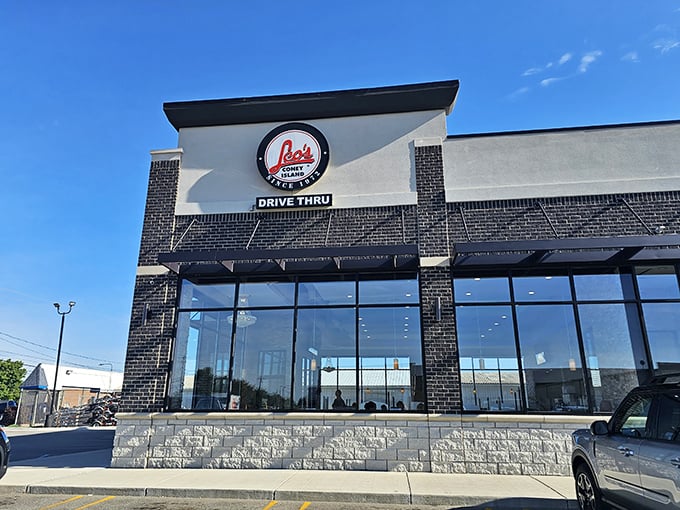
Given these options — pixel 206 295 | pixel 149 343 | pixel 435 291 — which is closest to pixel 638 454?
pixel 435 291

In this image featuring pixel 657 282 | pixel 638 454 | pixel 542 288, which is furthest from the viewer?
pixel 542 288

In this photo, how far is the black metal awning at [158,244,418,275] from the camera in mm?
10570

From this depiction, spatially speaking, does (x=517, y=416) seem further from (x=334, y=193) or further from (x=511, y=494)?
(x=334, y=193)

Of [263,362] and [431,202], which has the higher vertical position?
[431,202]

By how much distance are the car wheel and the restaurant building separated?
123 inches

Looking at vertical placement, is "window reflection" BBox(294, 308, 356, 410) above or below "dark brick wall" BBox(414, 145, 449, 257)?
below

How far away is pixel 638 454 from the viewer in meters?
5.23

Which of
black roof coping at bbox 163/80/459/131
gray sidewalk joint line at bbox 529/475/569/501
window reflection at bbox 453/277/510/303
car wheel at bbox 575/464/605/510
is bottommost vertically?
gray sidewalk joint line at bbox 529/475/569/501

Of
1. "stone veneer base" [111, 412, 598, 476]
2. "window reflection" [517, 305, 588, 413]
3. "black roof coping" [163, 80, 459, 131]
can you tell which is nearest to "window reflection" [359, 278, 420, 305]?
"window reflection" [517, 305, 588, 413]

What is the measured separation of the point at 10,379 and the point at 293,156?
55.5 m

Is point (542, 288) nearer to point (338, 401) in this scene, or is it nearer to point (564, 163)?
point (564, 163)

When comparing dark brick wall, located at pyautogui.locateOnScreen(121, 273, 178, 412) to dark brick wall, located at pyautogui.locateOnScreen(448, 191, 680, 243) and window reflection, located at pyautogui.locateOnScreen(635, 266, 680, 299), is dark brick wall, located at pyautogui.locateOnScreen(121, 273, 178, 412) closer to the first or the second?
dark brick wall, located at pyautogui.locateOnScreen(448, 191, 680, 243)

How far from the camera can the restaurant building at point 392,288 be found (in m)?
10.3

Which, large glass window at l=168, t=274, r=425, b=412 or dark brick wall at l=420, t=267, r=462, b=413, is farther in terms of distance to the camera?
large glass window at l=168, t=274, r=425, b=412
